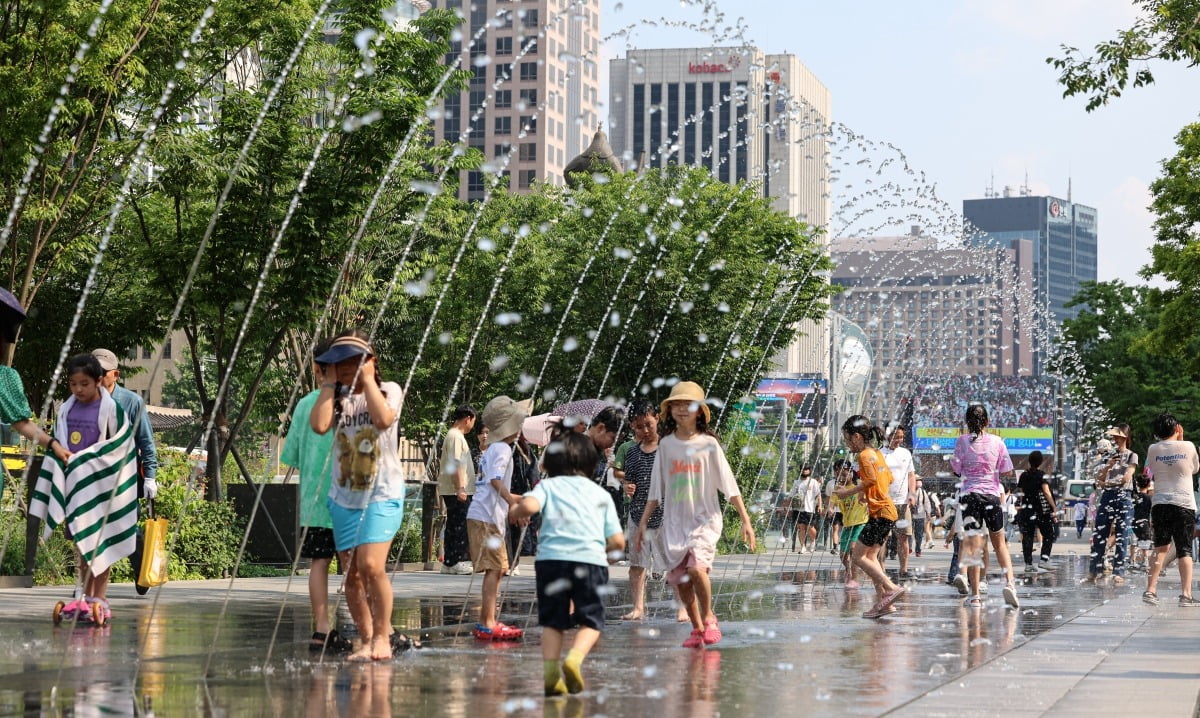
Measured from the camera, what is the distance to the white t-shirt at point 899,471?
64.2 ft

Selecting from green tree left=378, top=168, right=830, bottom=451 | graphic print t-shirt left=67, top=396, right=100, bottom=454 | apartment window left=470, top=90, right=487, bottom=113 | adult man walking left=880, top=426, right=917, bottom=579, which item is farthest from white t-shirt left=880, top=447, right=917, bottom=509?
apartment window left=470, top=90, right=487, bottom=113

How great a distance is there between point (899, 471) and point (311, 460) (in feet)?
38.2

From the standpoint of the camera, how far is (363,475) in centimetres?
889

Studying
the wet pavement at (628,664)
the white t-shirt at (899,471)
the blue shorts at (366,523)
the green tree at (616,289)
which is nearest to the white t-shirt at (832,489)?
the white t-shirt at (899,471)

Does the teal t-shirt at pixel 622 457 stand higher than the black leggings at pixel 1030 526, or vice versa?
the teal t-shirt at pixel 622 457

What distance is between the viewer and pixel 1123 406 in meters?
61.4

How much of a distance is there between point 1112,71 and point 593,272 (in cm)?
1995

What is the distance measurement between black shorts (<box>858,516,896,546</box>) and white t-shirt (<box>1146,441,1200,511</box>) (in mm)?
3434

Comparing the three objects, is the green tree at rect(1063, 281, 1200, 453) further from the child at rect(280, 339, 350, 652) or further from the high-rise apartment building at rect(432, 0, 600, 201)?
the high-rise apartment building at rect(432, 0, 600, 201)

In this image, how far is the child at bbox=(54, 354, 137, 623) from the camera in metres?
10.9

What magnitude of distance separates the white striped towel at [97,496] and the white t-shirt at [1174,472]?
970 cm

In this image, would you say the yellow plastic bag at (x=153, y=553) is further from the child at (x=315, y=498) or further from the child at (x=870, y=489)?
the child at (x=870, y=489)

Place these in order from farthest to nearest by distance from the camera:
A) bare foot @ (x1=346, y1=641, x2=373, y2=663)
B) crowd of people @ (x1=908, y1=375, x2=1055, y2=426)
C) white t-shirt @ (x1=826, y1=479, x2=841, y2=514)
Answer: crowd of people @ (x1=908, y1=375, x2=1055, y2=426)
white t-shirt @ (x1=826, y1=479, x2=841, y2=514)
bare foot @ (x1=346, y1=641, x2=373, y2=663)

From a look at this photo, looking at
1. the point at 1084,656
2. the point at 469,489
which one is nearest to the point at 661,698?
the point at 1084,656
